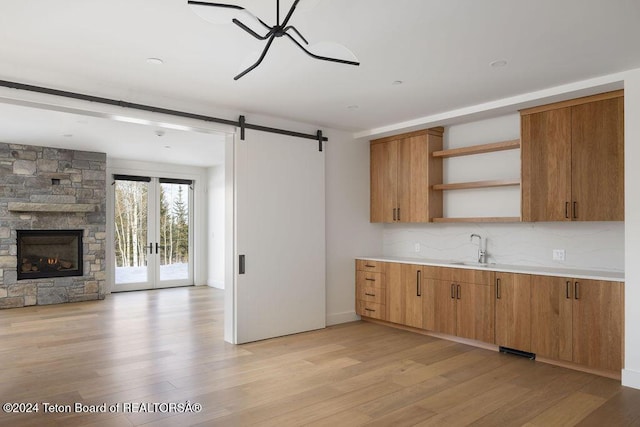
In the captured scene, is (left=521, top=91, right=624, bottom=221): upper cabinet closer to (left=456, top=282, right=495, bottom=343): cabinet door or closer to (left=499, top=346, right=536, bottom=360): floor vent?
(left=456, top=282, right=495, bottom=343): cabinet door

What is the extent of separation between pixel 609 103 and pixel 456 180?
192 cm

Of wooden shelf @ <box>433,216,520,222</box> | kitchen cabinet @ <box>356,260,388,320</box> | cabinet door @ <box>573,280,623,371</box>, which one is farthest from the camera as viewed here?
kitchen cabinet @ <box>356,260,388,320</box>

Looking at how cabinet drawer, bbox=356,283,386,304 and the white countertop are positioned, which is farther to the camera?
cabinet drawer, bbox=356,283,386,304

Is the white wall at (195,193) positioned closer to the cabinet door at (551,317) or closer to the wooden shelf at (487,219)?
the wooden shelf at (487,219)

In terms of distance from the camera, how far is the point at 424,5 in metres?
2.57

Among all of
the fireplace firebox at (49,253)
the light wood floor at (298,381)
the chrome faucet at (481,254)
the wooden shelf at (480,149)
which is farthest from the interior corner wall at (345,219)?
the fireplace firebox at (49,253)

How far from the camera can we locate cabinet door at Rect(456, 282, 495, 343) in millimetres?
4602

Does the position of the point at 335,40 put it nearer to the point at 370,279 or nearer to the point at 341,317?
the point at 370,279

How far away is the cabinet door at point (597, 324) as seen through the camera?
373cm

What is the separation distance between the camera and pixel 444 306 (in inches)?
197

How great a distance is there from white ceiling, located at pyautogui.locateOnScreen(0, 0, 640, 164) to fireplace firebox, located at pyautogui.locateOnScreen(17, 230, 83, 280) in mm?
4675

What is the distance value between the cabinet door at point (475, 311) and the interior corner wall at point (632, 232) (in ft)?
4.00

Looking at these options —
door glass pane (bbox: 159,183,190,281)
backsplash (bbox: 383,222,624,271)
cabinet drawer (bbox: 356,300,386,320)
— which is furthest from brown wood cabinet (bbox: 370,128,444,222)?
door glass pane (bbox: 159,183,190,281)

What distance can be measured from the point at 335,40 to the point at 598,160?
8.93ft
